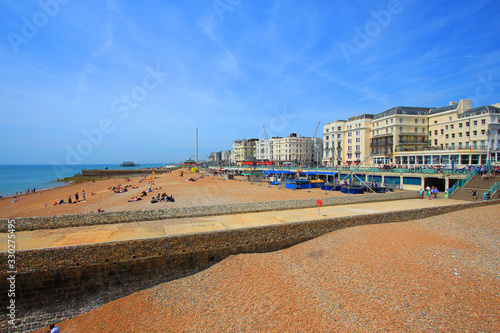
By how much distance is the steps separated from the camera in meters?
20.9

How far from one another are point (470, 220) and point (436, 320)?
12295 mm

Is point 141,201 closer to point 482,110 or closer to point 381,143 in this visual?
point 381,143

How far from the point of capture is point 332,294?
27.5 ft

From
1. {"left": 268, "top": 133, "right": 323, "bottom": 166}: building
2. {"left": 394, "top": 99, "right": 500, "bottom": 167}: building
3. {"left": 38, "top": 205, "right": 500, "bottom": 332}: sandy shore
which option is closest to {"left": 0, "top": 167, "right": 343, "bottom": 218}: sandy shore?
{"left": 38, "top": 205, "right": 500, "bottom": 332}: sandy shore

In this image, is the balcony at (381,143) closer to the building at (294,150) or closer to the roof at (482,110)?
the roof at (482,110)

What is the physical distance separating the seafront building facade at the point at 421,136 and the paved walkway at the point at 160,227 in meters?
31.2

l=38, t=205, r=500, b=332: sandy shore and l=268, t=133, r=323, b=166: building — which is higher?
l=268, t=133, r=323, b=166: building

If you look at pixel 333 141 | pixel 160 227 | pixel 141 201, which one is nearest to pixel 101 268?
pixel 160 227

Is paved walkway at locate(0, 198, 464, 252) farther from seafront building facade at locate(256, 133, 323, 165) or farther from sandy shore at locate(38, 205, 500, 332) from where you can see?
seafront building facade at locate(256, 133, 323, 165)

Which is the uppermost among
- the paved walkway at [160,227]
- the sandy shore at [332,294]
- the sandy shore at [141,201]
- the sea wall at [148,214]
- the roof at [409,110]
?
the roof at [409,110]

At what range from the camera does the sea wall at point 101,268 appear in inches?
333

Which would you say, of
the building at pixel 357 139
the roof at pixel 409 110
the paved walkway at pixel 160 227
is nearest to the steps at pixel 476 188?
the paved walkway at pixel 160 227

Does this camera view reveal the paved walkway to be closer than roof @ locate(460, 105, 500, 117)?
Yes

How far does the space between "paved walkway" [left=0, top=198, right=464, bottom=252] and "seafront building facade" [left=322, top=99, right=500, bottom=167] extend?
31.2 meters
